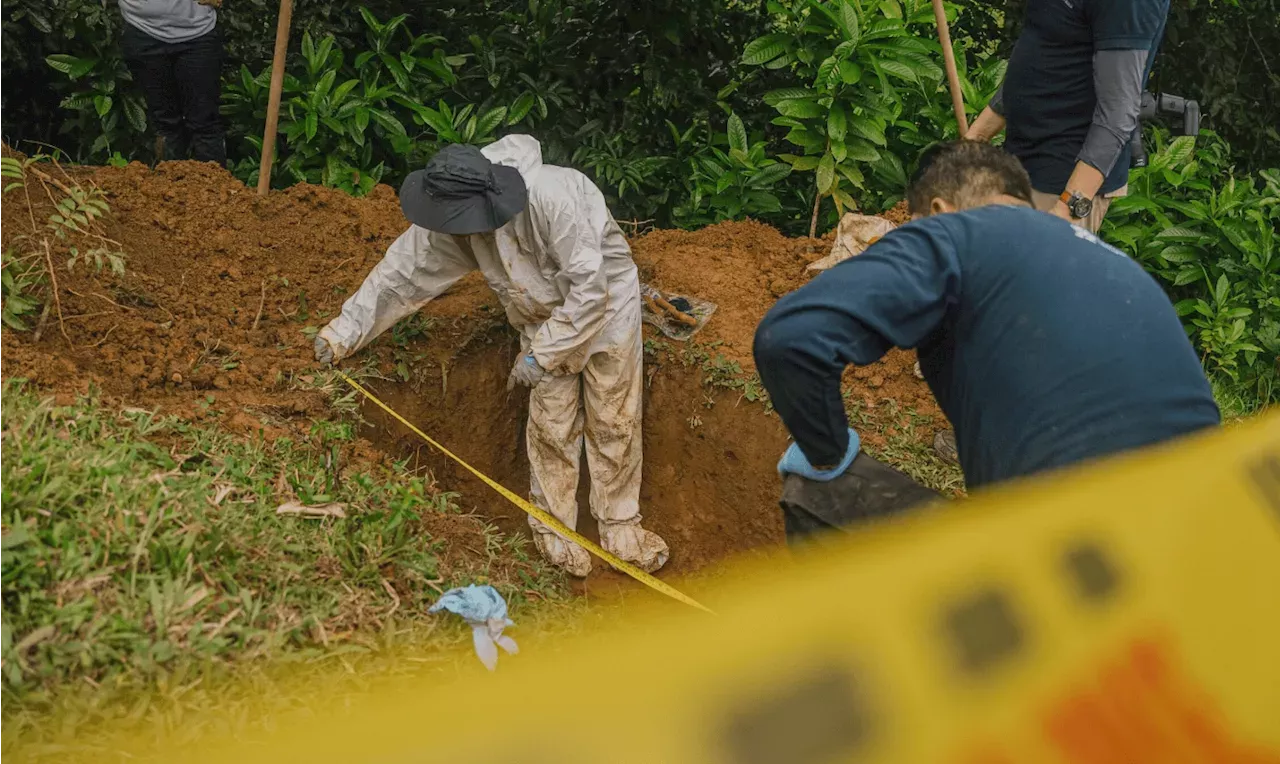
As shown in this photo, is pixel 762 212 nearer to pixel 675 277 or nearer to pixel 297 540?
pixel 675 277

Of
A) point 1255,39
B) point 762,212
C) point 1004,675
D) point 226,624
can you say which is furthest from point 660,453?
point 1255,39

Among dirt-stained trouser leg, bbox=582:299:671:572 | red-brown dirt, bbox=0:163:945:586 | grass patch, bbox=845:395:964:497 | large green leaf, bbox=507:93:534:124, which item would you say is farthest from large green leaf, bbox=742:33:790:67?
grass patch, bbox=845:395:964:497

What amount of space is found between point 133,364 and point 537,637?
5.79 feet

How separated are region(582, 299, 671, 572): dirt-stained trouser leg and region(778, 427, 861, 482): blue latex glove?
1814mm

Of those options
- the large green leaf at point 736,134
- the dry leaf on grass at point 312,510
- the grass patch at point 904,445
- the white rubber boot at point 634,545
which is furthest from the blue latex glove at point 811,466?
the large green leaf at point 736,134

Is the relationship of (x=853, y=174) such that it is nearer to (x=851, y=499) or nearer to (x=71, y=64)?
(x=851, y=499)

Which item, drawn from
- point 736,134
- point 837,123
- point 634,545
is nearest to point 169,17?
point 736,134

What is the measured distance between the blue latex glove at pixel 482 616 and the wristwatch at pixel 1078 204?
234 cm

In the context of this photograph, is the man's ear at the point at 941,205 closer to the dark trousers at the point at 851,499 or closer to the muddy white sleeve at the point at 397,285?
the dark trousers at the point at 851,499

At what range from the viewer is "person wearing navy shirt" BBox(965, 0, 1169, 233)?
3.72m

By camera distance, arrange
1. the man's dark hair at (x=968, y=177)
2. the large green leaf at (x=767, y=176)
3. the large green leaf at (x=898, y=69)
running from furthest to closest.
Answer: the large green leaf at (x=767, y=176) < the large green leaf at (x=898, y=69) < the man's dark hair at (x=968, y=177)

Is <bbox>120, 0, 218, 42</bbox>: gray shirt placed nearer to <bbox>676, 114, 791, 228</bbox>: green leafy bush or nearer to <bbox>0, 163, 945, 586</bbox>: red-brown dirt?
<bbox>0, 163, 945, 586</bbox>: red-brown dirt

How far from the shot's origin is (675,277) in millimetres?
5395

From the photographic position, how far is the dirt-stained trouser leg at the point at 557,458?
4660mm
